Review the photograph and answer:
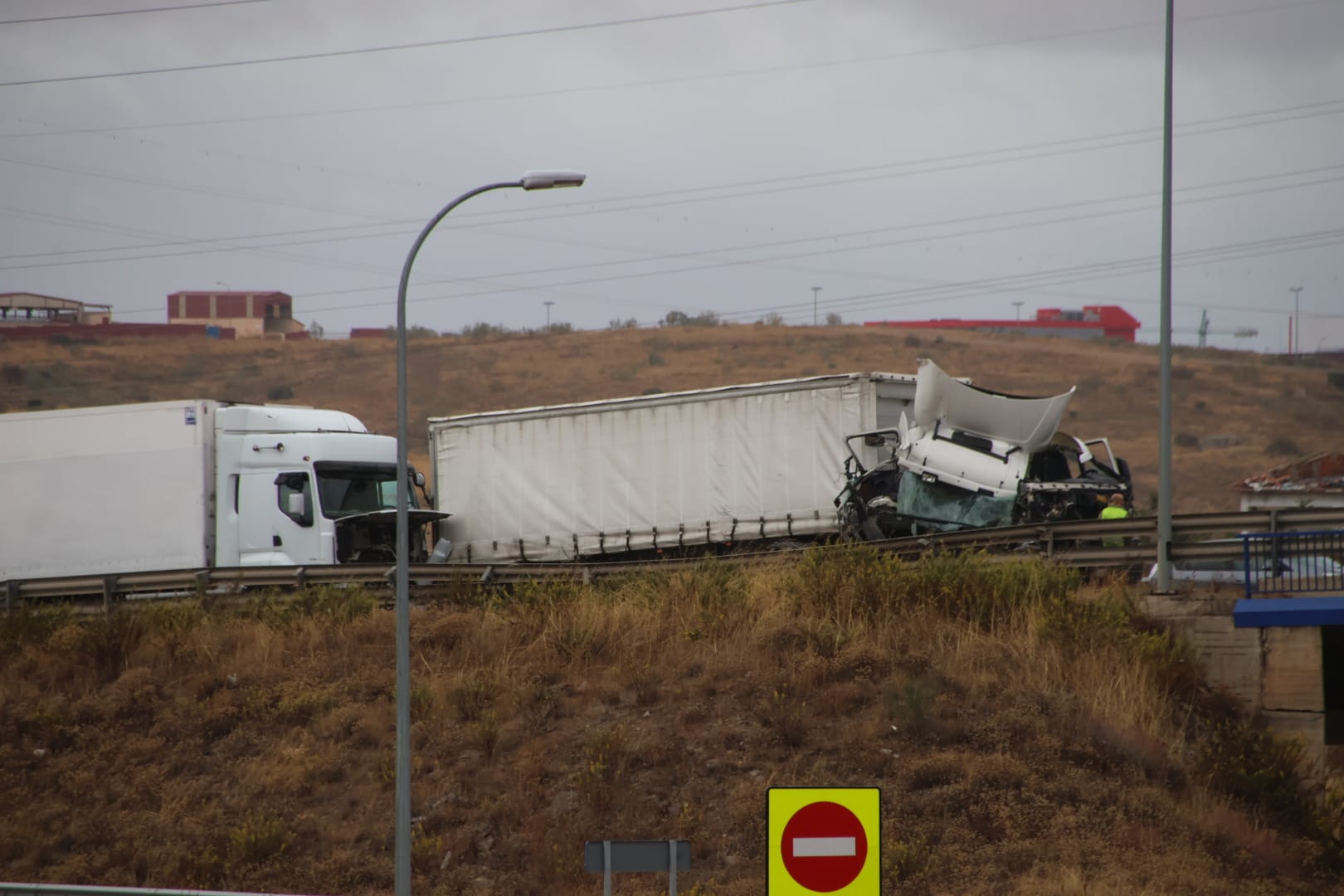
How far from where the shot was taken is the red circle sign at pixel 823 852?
7988mm

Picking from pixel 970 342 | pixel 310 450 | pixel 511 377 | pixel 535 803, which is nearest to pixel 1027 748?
pixel 535 803

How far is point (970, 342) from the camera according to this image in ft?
258

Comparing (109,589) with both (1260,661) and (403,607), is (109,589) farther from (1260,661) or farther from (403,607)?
(1260,661)

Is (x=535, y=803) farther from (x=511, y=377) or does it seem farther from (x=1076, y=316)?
(x=1076, y=316)

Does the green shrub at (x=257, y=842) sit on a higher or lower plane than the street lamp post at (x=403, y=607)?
lower

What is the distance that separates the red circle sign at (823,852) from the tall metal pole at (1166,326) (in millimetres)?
10248

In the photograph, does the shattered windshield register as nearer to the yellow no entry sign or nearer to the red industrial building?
the yellow no entry sign

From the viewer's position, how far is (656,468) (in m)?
23.5

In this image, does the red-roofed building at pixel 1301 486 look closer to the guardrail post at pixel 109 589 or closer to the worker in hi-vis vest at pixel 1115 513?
the worker in hi-vis vest at pixel 1115 513

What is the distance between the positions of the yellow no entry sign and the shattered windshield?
44.1 ft

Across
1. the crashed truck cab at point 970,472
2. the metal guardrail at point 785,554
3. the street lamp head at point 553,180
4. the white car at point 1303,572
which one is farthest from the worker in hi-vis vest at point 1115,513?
the street lamp head at point 553,180

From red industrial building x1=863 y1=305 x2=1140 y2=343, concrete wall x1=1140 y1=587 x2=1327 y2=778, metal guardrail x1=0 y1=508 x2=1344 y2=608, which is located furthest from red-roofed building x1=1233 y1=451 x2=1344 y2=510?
red industrial building x1=863 y1=305 x2=1140 y2=343

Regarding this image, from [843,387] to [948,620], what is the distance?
5.57 metres

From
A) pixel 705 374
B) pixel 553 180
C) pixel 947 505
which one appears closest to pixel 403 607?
pixel 553 180
